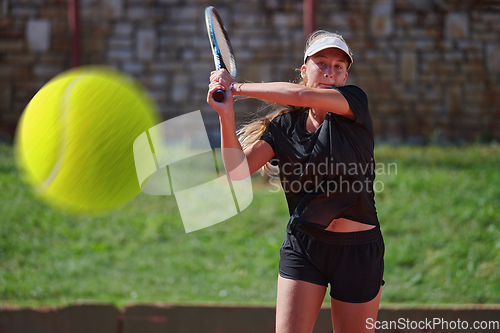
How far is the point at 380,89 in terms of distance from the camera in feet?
25.9

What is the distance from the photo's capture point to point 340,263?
94.9 inches

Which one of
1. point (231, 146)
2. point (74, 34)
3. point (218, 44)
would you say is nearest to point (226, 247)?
point (218, 44)

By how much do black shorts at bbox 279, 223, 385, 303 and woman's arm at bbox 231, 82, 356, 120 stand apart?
590mm

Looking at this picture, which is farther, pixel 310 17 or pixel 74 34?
pixel 74 34

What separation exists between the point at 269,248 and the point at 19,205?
3082 millimetres

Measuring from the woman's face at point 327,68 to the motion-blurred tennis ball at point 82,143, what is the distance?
1065mm

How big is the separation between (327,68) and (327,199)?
68cm

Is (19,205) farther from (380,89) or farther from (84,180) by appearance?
(380,89)

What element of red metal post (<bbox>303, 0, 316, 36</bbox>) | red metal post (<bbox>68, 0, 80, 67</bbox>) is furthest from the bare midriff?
red metal post (<bbox>68, 0, 80, 67</bbox>)

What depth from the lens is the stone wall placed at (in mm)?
7828

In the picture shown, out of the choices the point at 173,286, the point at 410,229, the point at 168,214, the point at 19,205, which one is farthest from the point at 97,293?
the point at 410,229

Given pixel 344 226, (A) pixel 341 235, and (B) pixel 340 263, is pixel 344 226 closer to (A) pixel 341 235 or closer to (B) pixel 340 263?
(A) pixel 341 235

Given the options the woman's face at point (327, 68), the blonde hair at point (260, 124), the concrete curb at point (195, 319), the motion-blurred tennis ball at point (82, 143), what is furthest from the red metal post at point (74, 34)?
the woman's face at point (327, 68)

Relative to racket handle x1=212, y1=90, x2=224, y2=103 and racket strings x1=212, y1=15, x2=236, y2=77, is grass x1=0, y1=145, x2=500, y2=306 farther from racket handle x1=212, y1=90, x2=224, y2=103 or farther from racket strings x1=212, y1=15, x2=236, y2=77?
racket handle x1=212, y1=90, x2=224, y2=103
